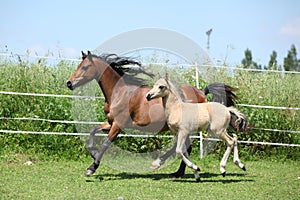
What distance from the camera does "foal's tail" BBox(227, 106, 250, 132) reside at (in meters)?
7.68

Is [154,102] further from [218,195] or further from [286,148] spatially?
[286,148]

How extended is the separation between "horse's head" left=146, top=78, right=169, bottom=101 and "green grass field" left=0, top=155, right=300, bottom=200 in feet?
4.00

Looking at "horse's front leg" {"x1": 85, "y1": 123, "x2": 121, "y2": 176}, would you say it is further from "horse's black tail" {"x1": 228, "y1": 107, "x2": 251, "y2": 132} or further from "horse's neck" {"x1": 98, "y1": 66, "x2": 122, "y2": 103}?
"horse's black tail" {"x1": 228, "y1": 107, "x2": 251, "y2": 132}

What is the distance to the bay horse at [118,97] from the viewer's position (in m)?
7.59

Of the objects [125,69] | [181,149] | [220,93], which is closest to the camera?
[181,149]

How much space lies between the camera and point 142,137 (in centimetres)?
974

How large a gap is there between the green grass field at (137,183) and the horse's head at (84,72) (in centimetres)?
138

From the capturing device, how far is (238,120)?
25.2 feet

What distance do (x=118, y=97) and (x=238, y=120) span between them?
1.87m

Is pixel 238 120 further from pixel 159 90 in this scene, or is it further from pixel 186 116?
pixel 159 90

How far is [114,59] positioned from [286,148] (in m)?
4.28

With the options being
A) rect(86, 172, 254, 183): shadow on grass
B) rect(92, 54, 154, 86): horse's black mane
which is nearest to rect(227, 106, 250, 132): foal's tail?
rect(86, 172, 254, 183): shadow on grass

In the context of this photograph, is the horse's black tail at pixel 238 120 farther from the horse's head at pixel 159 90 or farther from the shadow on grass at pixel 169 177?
the horse's head at pixel 159 90

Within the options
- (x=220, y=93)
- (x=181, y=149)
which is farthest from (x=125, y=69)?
(x=181, y=149)
